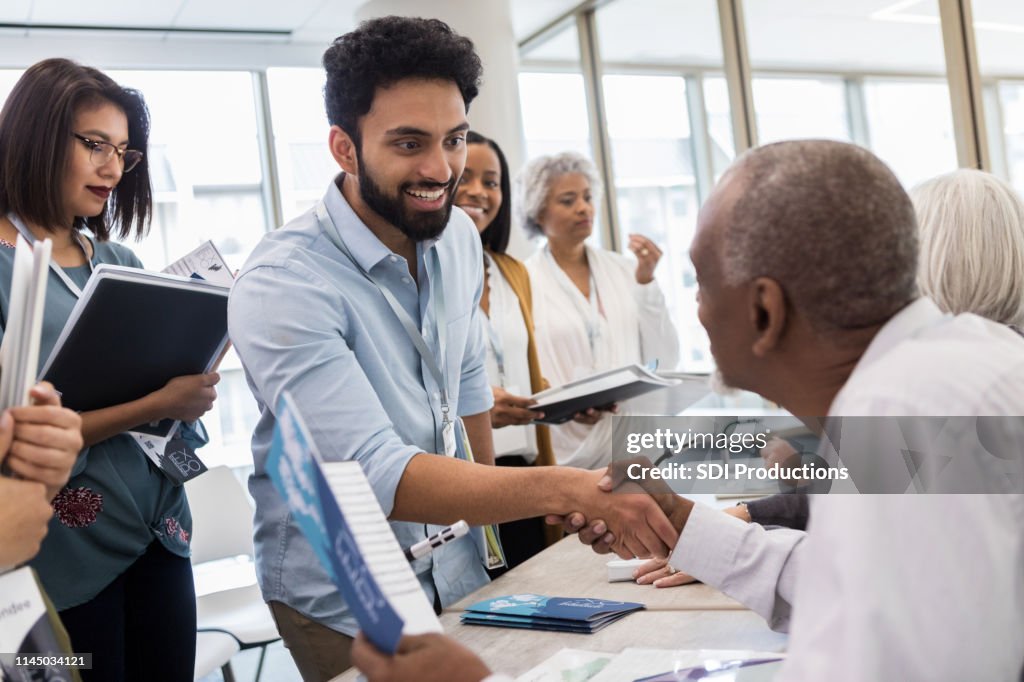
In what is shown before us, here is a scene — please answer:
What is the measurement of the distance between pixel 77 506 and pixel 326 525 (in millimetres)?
1391

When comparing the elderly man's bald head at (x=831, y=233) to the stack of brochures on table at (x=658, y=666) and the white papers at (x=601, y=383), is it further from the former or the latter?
the white papers at (x=601, y=383)

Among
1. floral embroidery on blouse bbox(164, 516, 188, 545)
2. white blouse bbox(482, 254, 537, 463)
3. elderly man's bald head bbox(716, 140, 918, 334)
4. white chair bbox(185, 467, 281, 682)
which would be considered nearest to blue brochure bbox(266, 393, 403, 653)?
elderly man's bald head bbox(716, 140, 918, 334)

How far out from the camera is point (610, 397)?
9.19ft

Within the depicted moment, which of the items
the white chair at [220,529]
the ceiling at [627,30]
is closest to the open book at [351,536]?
the white chair at [220,529]

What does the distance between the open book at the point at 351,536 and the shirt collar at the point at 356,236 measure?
36.7 inches

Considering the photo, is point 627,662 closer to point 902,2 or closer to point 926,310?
point 926,310

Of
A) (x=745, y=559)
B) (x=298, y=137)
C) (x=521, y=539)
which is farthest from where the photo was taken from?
(x=298, y=137)

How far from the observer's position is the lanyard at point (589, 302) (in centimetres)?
368

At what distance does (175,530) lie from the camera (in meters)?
2.19

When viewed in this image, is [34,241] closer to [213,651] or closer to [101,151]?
[101,151]

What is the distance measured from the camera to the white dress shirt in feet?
2.63

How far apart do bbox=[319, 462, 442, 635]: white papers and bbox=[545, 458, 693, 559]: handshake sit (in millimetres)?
748

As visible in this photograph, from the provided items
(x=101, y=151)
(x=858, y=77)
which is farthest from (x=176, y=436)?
(x=858, y=77)

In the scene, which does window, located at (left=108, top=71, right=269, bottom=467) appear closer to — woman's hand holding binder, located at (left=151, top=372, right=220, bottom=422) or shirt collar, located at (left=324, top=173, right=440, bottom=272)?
woman's hand holding binder, located at (left=151, top=372, right=220, bottom=422)
